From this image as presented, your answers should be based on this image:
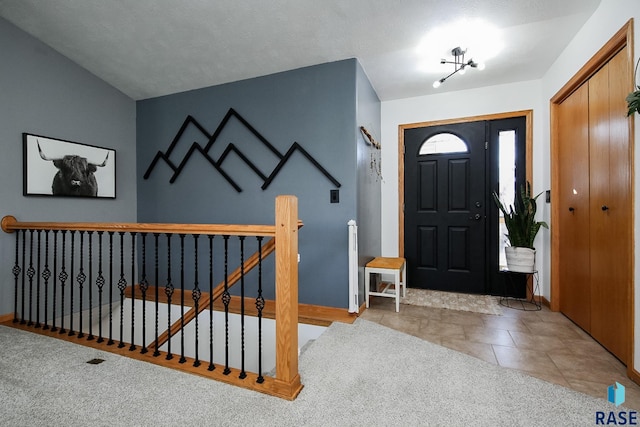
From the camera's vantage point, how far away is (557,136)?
2934mm

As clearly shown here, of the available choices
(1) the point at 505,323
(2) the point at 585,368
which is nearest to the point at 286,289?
(2) the point at 585,368

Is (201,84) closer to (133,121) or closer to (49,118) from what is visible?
(133,121)

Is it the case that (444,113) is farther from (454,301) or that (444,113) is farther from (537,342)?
(537,342)

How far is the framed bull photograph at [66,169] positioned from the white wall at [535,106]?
3330 millimetres

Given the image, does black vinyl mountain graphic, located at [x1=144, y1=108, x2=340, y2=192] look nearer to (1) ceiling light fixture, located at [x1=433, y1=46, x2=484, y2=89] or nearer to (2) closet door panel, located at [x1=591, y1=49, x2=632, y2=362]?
(1) ceiling light fixture, located at [x1=433, y1=46, x2=484, y2=89]

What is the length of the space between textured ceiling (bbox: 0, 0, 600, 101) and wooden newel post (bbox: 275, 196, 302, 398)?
1.71m

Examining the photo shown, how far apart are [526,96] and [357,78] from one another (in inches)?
76.6

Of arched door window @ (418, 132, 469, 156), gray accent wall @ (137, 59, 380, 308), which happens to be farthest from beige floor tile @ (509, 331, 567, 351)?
arched door window @ (418, 132, 469, 156)

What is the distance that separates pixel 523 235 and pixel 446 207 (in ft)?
2.73

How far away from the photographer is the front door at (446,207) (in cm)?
349

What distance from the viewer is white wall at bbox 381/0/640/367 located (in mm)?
1884

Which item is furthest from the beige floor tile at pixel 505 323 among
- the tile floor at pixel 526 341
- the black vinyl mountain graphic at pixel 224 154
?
the black vinyl mountain graphic at pixel 224 154

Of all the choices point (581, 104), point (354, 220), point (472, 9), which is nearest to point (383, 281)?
point (354, 220)

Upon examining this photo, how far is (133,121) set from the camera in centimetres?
388
